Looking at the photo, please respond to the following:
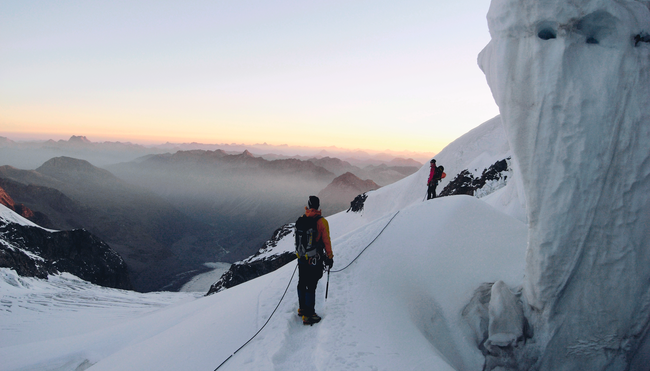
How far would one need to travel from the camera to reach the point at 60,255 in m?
71.1

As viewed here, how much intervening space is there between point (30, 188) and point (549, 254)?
211838mm

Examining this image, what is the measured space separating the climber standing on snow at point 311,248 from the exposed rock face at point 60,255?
54.7 meters

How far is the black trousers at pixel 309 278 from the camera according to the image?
6199 millimetres

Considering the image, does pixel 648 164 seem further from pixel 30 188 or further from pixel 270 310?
pixel 30 188

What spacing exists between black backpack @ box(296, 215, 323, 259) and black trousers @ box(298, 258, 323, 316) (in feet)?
0.49

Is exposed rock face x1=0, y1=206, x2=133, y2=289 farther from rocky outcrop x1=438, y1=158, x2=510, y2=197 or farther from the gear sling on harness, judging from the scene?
rocky outcrop x1=438, y1=158, x2=510, y2=197

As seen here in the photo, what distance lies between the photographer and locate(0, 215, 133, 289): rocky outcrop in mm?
45388

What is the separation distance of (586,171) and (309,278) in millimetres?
5527

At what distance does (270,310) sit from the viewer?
7109 mm

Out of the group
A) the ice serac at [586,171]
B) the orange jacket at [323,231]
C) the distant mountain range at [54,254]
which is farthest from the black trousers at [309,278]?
the distant mountain range at [54,254]

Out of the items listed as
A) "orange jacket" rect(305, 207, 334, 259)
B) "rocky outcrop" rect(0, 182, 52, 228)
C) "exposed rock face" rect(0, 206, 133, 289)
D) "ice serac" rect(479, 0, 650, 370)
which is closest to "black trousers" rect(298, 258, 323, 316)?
"orange jacket" rect(305, 207, 334, 259)

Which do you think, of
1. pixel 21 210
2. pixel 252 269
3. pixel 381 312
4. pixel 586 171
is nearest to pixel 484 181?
pixel 586 171

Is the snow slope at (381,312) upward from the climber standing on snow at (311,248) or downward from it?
downward

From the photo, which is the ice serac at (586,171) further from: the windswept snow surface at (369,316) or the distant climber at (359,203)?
the distant climber at (359,203)
